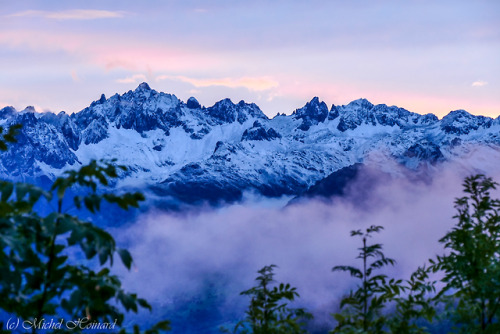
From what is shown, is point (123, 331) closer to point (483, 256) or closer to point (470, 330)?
point (470, 330)

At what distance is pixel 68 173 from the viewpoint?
6.27 metres

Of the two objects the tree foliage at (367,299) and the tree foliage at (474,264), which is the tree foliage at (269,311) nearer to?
the tree foliage at (367,299)

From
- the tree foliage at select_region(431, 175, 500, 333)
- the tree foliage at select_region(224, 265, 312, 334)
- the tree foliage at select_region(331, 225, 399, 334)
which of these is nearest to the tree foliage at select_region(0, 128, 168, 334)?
the tree foliage at select_region(224, 265, 312, 334)

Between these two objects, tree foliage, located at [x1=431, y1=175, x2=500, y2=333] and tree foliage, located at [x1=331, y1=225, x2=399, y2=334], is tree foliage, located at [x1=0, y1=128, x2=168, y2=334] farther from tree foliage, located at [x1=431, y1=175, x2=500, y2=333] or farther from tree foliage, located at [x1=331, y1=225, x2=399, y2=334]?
tree foliage, located at [x1=431, y1=175, x2=500, y2=333]

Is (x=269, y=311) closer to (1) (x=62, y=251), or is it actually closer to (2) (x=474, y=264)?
(2) (x=474, y=264)

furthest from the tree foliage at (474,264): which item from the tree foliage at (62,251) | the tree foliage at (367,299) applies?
the tree foliage at (62,251)

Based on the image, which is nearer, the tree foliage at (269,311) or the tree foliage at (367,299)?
the tree foliage at (367,299)

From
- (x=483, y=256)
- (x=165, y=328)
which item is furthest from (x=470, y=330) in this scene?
(x=165, y=328)

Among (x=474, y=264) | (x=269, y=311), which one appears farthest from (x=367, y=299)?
(x=474, y=264)

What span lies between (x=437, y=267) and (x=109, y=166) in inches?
285

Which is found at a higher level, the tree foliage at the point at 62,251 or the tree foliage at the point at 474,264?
the tree foliage at the point at 474,264

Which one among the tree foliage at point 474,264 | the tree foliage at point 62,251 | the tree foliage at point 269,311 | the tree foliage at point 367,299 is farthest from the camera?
the tree foliage at point 474,264

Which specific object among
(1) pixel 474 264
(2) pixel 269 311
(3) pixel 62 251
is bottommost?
(3) pixel 62 251

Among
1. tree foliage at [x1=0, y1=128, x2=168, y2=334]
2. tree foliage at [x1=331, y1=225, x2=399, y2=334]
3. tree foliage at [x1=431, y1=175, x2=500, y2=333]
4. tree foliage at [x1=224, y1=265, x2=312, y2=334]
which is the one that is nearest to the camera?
tree foliage at [x1=0, y1=128, x2=168, y2=334]
